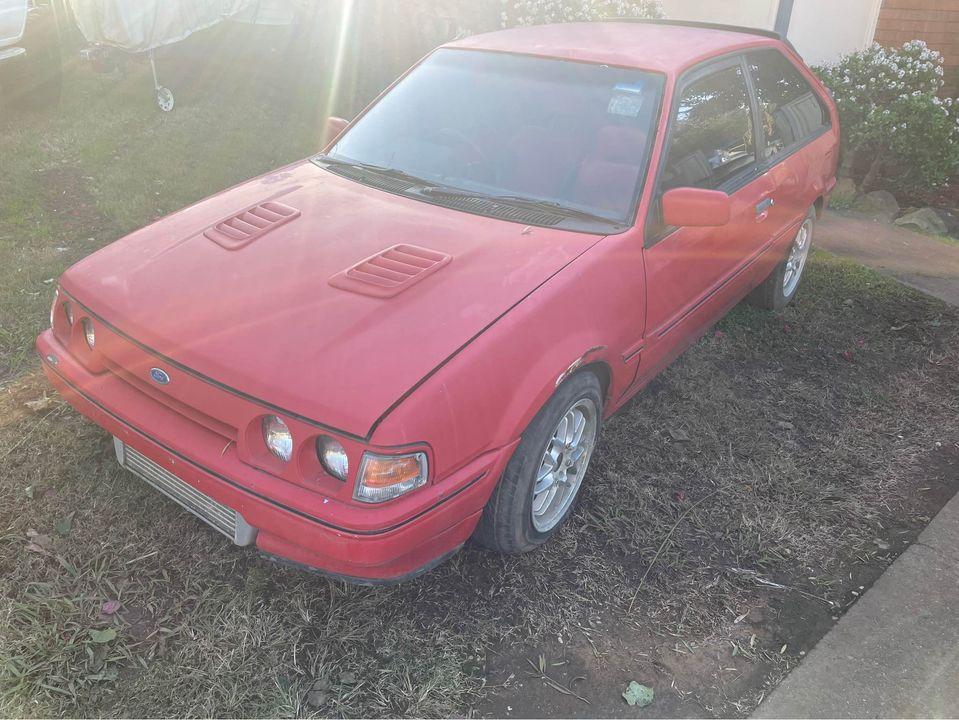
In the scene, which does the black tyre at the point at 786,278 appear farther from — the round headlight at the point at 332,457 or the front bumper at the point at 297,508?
the round headlight at the point at 332,457

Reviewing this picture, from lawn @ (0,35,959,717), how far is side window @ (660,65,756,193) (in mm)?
1183

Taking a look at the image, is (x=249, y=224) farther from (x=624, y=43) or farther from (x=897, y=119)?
(x=897, y=119)

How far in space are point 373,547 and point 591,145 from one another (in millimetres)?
1890

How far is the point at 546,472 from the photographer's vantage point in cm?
296

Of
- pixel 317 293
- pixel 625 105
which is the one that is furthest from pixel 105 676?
pixel 625 105

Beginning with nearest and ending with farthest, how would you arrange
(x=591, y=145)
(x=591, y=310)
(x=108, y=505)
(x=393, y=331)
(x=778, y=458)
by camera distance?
(x=393, y=331) → (x=591, y=310) → (x=108, y=505) → (x=591, y=145) → (x=778, y=458)

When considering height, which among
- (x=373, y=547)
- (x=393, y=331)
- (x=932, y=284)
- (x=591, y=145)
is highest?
(x=591, y=145)

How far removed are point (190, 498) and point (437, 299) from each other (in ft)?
3.41

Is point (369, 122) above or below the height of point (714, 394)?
above

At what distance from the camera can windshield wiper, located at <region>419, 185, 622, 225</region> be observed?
3090 millimetres

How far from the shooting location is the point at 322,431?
2.23 m

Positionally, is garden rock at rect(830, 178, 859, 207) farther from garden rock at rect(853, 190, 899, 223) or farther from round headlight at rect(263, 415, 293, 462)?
round headlight at rect(263, 415, 293, 462)

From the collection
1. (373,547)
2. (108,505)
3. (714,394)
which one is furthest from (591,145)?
(108,505)

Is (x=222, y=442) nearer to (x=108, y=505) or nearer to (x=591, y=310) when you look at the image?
(x=108, y=505)
